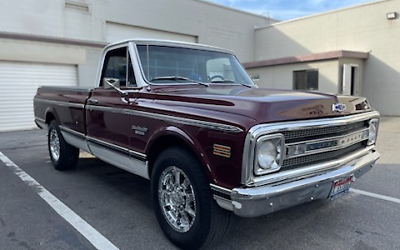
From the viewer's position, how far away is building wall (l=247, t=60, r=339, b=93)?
1573cm

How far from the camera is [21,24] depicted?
14.0 meters

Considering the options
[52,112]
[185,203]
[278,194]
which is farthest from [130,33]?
[278,194]

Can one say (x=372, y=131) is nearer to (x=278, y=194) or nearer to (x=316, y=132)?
(x=316, y=132)

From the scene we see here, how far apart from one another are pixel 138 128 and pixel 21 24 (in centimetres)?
1351

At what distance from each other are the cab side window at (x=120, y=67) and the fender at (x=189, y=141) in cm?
99

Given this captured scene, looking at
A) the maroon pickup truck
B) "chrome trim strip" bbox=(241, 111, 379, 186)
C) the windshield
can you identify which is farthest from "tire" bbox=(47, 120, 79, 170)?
"chrome trim strip" bbox=(241, 111, 379, 186)

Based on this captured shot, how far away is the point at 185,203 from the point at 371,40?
17095 mm

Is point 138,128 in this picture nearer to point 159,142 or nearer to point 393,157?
point 159,142

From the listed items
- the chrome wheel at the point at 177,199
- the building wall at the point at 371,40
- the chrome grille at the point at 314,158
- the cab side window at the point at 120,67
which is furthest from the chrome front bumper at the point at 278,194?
the building wall at the point at 371,40

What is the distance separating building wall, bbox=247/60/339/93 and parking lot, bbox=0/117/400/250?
1031cm

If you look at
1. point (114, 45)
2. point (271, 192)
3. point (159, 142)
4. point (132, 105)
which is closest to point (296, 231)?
point (271, 192)

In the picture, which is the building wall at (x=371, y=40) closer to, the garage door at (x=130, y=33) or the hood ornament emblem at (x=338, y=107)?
the garage door at (x=130, y=33)

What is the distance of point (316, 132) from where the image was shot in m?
2.83

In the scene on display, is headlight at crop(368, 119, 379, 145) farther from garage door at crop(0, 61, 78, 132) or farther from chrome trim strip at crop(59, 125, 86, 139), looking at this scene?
garage door at crop(0, 61, 78, 132)
